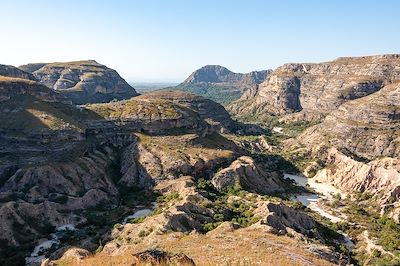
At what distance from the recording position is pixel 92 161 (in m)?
137

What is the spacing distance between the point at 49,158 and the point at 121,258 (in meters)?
96.3

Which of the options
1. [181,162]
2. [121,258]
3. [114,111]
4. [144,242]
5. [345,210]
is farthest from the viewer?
[114,111]

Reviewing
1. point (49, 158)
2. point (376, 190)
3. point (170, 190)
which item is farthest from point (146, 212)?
point (376, 190)

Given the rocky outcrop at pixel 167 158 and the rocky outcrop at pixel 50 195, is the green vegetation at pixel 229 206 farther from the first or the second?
the rocky outcrop at pixel 50 195

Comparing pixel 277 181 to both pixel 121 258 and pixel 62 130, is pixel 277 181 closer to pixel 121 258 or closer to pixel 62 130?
pixel 62 130

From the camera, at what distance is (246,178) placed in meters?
135

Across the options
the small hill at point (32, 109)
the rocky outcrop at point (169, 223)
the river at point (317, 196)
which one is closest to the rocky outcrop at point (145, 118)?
the small hill at point (32, 109)

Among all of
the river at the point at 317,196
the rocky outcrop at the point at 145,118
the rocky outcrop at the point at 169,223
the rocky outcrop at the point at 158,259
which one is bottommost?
the river at the point at 317,196

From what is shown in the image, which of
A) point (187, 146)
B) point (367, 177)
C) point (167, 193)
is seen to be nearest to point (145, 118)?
point (187, 146)

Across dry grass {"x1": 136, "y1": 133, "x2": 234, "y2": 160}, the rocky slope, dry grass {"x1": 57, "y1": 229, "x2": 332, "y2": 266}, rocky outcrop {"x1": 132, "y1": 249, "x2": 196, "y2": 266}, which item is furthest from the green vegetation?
rocky outcrop {"x1": 132, "y1": 249, "x2": 196, "y2": 266}

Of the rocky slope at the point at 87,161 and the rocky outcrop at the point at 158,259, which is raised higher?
the rocky outcrop at the point at 158,259

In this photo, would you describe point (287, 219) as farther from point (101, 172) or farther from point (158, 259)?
point (158, 259)

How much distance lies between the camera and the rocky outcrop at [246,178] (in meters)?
131

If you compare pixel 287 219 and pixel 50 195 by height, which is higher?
pixel 287 219
